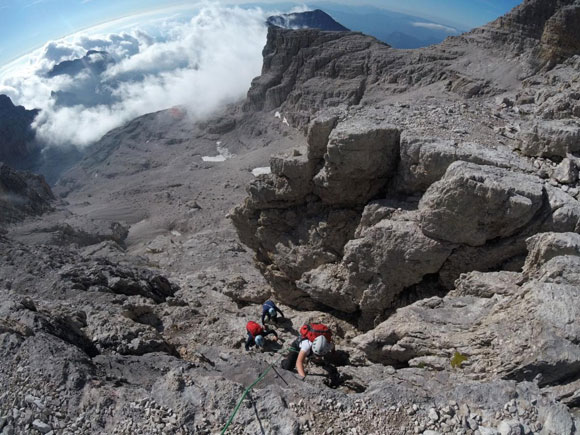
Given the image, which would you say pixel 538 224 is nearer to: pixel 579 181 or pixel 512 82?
pixel 579 181

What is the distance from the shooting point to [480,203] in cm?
1094

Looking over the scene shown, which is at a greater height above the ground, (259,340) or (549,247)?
(549,247)

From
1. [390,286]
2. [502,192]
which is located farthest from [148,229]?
[502,192]

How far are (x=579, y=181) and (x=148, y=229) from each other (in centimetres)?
5915

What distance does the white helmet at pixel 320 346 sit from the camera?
10.2m

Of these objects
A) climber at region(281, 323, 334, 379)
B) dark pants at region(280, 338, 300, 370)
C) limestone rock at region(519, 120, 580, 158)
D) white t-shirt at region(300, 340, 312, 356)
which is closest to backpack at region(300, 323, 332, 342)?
climber at region(281, 323, 334, 379)

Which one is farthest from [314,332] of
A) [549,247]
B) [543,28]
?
[543,28]

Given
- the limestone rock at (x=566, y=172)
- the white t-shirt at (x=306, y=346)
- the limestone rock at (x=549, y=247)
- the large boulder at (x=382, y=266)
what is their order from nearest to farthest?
1. the limestone rock at (x=549, y=247)
2. the white t-shirt at (x=306, y=346)
3. the limestone rock at (x=566, y=172)
4. the large boulder at (x=382, y=266)

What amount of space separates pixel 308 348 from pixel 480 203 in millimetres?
6006

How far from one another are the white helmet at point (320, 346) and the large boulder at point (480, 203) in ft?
15.5

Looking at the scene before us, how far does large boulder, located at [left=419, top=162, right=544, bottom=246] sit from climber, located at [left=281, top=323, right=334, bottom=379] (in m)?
4.62

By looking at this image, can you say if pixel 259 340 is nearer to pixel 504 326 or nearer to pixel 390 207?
pixel 390 207

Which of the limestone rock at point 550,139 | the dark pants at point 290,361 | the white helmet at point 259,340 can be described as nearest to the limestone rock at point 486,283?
the limestone rock at point 550,139

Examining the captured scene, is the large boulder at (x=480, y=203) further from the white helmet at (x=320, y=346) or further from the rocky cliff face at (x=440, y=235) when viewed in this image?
the white helmet at (x=320, y=346)
